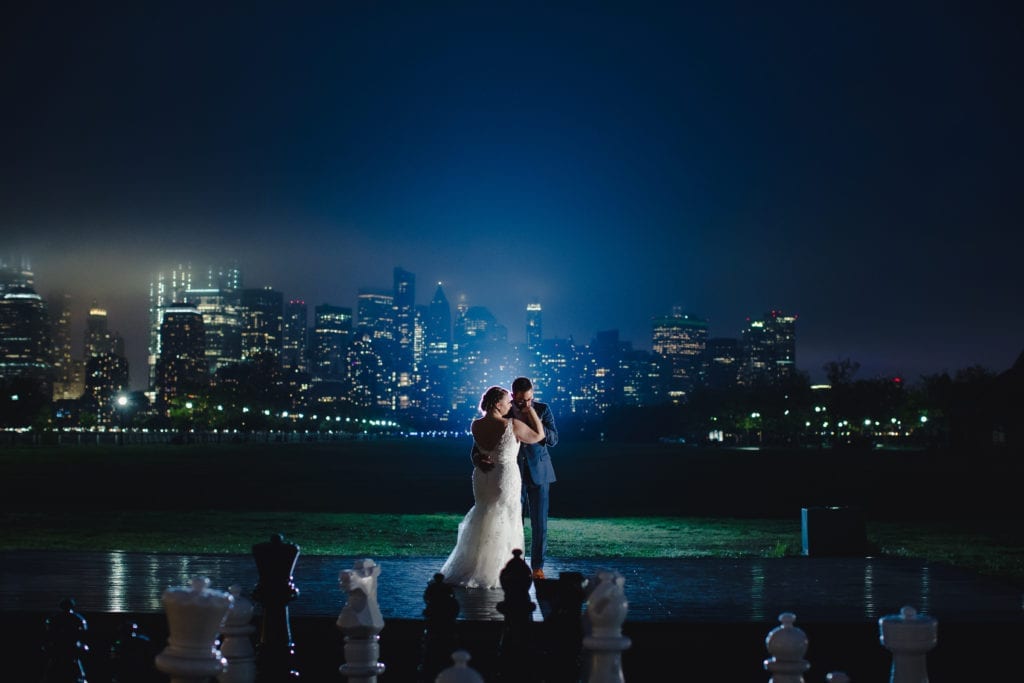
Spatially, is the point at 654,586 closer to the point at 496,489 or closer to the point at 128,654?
the point at 496,489

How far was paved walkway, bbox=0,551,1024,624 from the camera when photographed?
1079cm

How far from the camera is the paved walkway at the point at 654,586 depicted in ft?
35.4

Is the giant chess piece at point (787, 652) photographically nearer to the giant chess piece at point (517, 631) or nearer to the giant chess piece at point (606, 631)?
the giant chess piece at point (606, 631)

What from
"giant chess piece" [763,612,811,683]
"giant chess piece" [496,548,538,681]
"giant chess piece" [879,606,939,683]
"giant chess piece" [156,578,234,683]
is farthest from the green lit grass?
"giant chess piece" [156,578,234,683]

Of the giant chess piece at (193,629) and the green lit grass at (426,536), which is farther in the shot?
the green lit grass at (426,536)

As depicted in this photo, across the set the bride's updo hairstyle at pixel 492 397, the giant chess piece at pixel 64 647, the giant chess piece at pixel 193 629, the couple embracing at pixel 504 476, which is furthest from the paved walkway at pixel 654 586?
the giant chess piece at pixel 193 629

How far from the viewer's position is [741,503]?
34344mm

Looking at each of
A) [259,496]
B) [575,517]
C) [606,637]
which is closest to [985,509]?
[575,517]

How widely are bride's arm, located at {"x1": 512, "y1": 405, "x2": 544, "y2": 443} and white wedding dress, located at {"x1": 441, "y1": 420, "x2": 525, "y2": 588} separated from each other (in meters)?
0.08

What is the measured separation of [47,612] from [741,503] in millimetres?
26265

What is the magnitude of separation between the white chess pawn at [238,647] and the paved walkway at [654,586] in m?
3.99

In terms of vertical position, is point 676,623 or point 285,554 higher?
point 285,554

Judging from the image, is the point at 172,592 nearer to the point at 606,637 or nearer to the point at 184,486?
the point at 606,637

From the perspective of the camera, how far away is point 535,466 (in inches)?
567
